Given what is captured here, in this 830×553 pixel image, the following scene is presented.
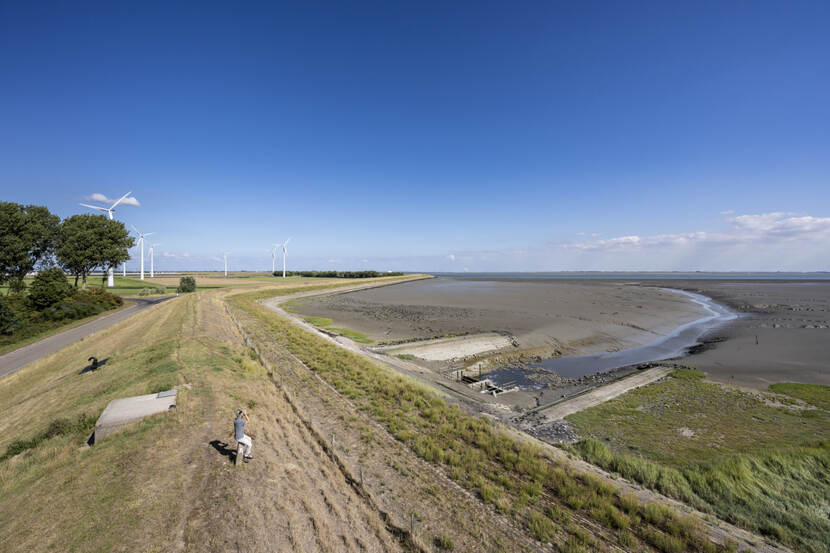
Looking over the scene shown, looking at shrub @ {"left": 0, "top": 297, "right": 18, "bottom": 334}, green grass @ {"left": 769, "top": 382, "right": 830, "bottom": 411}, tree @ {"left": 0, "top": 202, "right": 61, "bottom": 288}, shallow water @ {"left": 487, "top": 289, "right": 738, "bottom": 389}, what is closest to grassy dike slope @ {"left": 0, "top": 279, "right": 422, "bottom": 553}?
shallow water @ {"left": 487, "top": 289, "right": 738, "bottom": 389}

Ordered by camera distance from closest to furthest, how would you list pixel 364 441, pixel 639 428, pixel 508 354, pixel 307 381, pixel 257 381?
pixel 364 441, pixel 639 428, pixel 257 381, pixel 307 381, pixel 508 354

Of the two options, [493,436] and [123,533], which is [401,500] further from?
[123,533]

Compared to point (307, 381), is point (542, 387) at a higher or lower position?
lower

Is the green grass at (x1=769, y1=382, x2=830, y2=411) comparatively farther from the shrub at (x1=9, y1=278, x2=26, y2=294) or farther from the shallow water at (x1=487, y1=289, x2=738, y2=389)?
the shrub at (x1=9, y1=278, x2=26, y2=294)

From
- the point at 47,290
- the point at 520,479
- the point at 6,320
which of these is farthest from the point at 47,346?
the point at 520,479

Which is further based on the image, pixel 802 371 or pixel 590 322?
pixel 590 322

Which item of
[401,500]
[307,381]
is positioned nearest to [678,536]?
[401,500]
